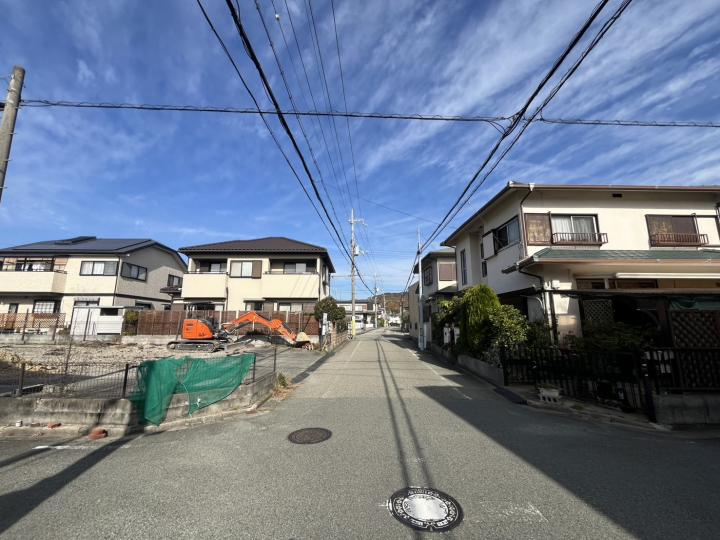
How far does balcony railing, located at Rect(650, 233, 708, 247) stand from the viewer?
13070mm

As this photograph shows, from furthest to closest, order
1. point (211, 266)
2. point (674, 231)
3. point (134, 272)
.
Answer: point (134, 272) → point (211, 266) → point (674, 231)

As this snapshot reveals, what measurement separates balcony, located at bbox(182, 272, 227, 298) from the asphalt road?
20504 millimetres

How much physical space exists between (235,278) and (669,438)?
25661 millimetres

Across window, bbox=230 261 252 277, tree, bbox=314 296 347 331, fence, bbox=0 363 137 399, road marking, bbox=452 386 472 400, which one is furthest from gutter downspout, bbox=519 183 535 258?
window, bbox=230 261 252 277

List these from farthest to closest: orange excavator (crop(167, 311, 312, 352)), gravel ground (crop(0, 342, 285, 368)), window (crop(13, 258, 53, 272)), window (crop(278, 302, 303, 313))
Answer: window (crop(13, 258, 53, 272))
window (crop(278, 302, 303, 313))
orange excavator (crop(167, 311, 312, 352))
gravel ground (crop(0, 342, 285, 368))

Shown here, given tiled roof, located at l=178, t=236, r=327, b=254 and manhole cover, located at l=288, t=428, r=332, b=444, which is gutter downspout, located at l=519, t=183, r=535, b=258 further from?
tiled roof, located at l=178, t=236, r=327, b=254

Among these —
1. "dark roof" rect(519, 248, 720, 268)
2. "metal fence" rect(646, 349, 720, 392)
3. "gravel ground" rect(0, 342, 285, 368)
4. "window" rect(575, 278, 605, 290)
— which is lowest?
"gravel ground" rect(0, 342, 285, 368)

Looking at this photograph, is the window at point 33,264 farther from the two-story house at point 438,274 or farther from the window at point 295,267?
Result: the two-story house at point 438,274

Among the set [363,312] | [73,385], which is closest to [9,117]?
[73,385]

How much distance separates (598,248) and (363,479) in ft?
43.0

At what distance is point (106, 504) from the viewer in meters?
3.63


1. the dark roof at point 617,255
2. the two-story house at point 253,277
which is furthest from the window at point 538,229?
Answer: the two-story house at point 253,277

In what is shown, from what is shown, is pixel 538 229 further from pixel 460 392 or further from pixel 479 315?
pixel 460 392

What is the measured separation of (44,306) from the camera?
26.9 m
